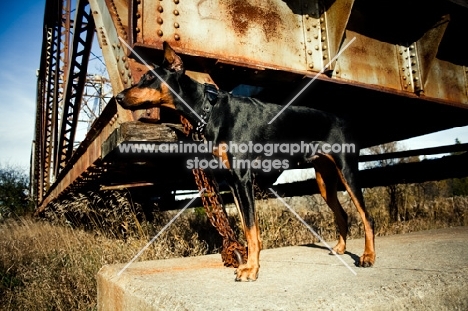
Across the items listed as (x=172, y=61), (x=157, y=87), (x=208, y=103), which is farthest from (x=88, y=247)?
(x=172, y=61)

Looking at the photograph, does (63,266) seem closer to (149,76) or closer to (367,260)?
(149,76)

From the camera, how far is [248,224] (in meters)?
2.56

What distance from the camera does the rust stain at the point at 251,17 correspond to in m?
3.33

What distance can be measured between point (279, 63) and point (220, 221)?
5.69 feet

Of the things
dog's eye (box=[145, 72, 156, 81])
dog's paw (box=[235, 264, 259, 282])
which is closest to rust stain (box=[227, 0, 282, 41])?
dog's eye (box=[145, 72, 156, 81])

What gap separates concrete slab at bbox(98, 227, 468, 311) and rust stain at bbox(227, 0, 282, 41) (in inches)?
90.7

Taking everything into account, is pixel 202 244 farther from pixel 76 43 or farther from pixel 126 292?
pixel 76 43

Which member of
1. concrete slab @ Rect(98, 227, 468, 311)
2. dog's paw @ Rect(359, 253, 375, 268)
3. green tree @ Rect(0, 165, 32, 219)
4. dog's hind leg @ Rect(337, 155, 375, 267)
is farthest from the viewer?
green tree @ Rect(0, 165, 32, 219)

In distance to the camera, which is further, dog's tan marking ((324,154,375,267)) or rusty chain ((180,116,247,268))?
rusty chain ((180,116,247,268))

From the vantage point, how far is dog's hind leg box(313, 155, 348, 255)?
3604mm

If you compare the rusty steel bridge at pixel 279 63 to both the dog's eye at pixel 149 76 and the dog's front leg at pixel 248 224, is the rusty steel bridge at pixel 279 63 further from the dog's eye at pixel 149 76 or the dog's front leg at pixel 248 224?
the dog's front leg at pixel 248 224

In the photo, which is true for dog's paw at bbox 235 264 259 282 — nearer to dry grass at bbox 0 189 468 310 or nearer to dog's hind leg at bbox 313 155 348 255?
dog's hind leg at bbox 313 155 348 255

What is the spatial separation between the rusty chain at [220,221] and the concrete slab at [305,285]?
121mm

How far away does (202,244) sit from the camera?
523 cm
